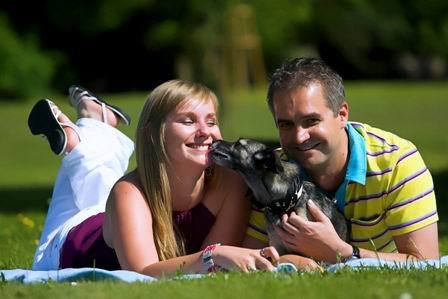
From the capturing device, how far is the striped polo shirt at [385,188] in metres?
6.57

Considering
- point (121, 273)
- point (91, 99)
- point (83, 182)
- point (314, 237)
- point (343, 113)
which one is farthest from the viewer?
point (91, 99)

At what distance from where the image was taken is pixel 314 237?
6.43m

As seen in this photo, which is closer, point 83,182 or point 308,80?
point 308,80

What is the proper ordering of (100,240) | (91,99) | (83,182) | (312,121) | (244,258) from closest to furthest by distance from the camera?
(244,258)
(312,121)
(100,240)
(83,182)
(91,99)

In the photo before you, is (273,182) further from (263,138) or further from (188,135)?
(263,138)

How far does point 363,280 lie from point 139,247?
1.44 m

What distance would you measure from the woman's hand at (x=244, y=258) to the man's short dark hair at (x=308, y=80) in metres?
1.02

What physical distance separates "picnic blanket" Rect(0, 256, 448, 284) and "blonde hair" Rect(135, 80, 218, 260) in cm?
47

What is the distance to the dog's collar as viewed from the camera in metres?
6.51

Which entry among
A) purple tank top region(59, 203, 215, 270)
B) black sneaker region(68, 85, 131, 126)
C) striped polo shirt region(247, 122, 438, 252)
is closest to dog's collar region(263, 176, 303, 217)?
striped polo shirt region(247, 122, 438, 252)

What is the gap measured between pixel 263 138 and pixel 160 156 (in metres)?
15.0

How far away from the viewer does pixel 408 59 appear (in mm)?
60719

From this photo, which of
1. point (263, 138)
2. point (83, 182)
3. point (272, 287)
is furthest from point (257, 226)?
point (263, 138)

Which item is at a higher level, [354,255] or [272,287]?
[272,287]
